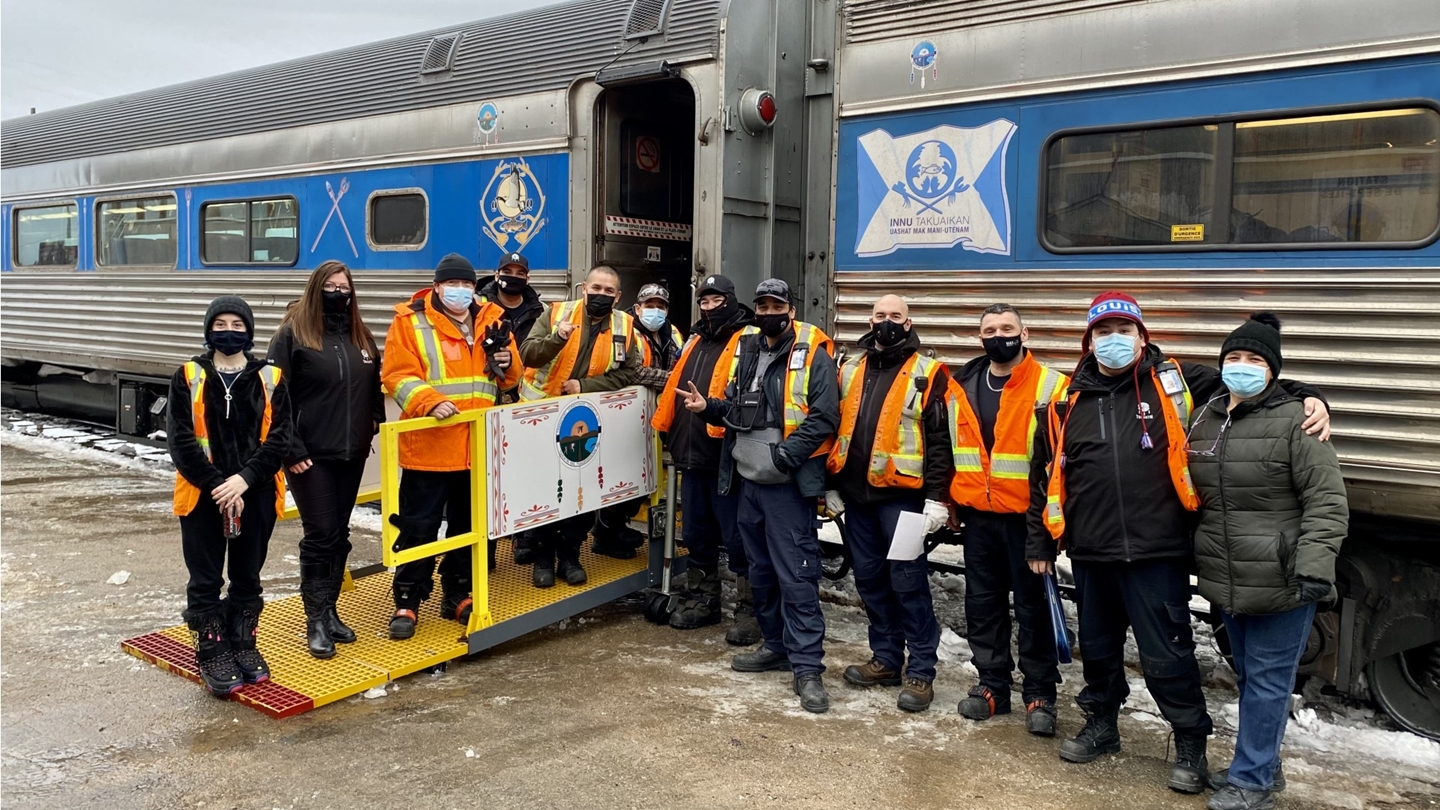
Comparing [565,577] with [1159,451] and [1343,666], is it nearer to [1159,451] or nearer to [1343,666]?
[1159,451]

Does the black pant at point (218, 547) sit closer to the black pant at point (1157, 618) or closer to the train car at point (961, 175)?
the train car at point (961, 175)

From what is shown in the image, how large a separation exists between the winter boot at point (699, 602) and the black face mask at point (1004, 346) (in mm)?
2075

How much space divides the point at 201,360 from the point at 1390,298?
4551 millimetres

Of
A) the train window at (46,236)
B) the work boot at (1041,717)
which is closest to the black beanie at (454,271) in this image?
the work boot at (1041,717)

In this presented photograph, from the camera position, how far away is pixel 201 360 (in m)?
4.19

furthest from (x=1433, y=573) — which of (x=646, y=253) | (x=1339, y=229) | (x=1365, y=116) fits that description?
→ (x=646, y=253)

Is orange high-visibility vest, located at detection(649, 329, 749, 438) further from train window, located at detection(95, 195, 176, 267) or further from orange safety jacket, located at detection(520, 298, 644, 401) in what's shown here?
train window, located at detection(95, 195, 176, 267)

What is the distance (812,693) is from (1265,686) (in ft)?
5.65

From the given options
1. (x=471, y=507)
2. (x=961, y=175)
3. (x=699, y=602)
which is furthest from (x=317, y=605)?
(x=961, y=175)

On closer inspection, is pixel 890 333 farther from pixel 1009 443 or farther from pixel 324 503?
pixel 324 503

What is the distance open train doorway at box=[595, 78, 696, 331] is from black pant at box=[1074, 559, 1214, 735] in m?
3.13

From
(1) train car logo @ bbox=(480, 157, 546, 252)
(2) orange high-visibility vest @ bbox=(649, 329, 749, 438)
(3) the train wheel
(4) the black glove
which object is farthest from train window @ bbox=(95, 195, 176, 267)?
(3) the train wheel

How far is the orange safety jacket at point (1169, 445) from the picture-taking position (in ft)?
11.6

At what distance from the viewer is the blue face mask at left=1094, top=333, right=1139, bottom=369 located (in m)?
3.66
